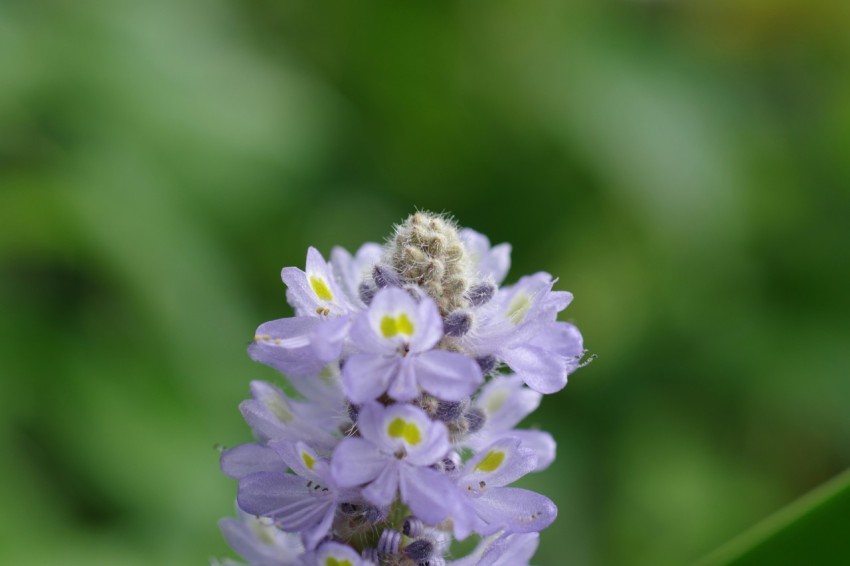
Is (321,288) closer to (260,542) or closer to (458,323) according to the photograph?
(458,323)

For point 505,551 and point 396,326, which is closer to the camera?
point 396,326

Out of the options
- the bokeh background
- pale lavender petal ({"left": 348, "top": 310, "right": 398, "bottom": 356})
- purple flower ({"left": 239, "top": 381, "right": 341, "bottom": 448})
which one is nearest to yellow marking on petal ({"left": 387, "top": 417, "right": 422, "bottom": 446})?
pale lavender petal ({"left": 348, "top": 310, "right": 398, "bottom": 356})

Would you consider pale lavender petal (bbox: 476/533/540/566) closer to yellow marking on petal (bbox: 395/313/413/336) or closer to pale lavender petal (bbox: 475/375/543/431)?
pale lavender petal (bbox: 475/375/543/431)

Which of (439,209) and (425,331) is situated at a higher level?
(439,209)

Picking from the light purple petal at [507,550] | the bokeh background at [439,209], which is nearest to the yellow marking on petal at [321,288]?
the light purple petal at [507,550]

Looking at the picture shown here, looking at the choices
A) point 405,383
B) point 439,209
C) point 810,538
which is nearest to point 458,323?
point 405,383
